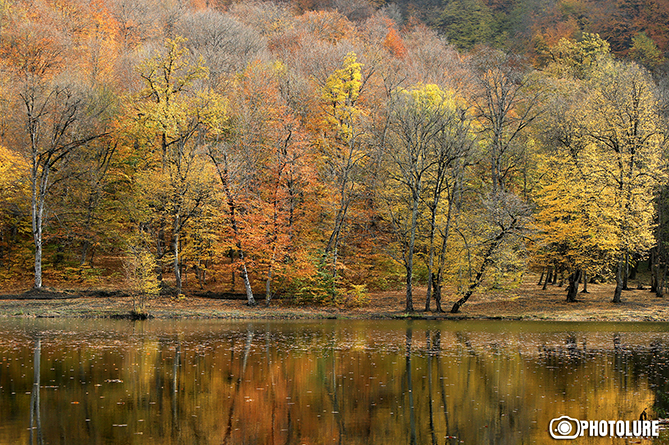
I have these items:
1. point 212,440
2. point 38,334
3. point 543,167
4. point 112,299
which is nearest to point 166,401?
point 212,440

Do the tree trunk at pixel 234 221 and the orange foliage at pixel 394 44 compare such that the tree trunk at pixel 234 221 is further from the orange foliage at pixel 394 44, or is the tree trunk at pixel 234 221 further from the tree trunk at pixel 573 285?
the orange foliage at pixel 394 44

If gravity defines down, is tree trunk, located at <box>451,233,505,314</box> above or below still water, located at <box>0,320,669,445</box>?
above

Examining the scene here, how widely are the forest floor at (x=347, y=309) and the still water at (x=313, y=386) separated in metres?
7.89

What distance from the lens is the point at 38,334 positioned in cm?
2267

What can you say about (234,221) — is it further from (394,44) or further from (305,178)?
(394,44)

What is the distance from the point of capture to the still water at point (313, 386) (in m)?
10.0

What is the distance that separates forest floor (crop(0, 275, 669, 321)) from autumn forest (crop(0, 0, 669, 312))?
1.24 metres

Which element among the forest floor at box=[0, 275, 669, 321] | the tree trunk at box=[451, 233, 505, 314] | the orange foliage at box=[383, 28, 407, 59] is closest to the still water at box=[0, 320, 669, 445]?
the forest floor at box=[0, 275, 669, 321]

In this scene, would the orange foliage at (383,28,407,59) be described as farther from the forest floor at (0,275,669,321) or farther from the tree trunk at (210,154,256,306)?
the forest floor at (0,275,669,321)

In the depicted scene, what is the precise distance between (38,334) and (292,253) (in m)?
17.4

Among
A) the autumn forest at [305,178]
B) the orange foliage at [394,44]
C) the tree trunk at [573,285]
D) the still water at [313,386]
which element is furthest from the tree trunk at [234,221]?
the orange foliage at [394,44]

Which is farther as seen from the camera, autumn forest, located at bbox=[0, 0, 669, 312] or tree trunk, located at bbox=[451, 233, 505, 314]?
autumn forest, located at bbox=[0, 0, 669, 312]

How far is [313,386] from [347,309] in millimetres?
22833

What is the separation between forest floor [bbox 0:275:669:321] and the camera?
1252 inches
